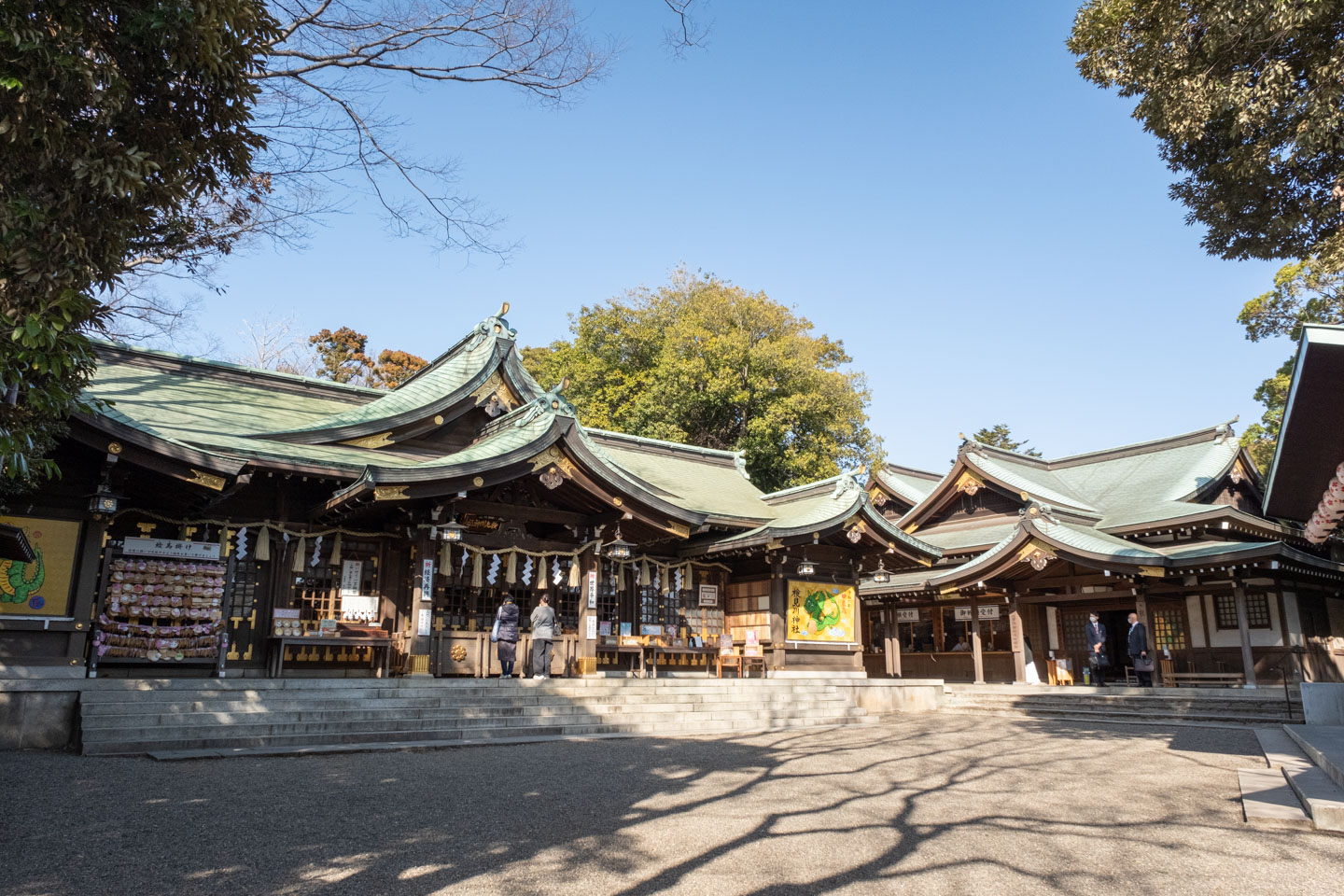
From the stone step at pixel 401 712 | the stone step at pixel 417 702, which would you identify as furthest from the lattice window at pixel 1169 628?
the stone step at pixel 401 712

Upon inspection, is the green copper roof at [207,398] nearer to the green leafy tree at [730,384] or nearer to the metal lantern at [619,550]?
the metal lantern at [619,550]

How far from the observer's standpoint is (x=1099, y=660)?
20562 millimetres

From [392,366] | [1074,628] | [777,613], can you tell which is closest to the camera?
[777,613]

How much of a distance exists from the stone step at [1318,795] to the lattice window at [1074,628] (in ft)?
51.5

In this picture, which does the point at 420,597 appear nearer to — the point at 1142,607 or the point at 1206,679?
the point at 1142,607

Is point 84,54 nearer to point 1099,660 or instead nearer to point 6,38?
point 6,38

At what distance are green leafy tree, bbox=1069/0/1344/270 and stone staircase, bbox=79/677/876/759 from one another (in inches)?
407

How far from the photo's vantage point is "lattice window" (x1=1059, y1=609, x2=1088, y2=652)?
23953 millimetres

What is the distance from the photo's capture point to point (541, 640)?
1434 centimetres

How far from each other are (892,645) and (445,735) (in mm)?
18008

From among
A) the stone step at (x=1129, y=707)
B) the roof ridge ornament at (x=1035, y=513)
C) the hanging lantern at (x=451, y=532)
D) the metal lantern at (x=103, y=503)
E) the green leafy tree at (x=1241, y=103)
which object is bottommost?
the stone step at (x=1129, y=707)

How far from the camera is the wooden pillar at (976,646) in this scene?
76.6 ft

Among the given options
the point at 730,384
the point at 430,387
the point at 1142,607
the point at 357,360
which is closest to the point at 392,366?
the point at 357,360

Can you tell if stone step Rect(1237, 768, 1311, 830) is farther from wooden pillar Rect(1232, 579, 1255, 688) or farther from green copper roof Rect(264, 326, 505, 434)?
green copper roof Rect(264, 326, 505, 434)
